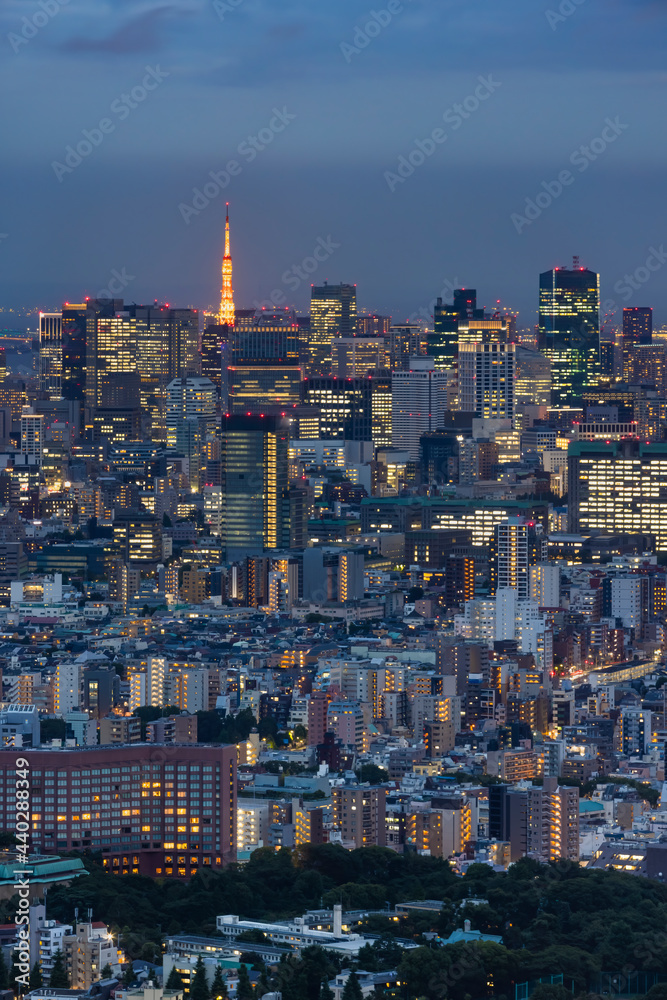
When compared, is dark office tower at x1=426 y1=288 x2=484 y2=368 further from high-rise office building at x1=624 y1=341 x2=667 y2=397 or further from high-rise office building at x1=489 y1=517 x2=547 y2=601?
high-rise office building at x1=489 y1=517 x2=547 y2=601

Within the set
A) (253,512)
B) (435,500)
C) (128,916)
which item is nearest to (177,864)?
(128,916)

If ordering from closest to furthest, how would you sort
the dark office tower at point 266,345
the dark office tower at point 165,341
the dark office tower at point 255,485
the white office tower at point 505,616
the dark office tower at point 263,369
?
the white office tower at point 505,616, the dark office tower at point 255,485, the dark office tower at point 263,369, the dark office tower at point 266,345, the dark office tower at point 165,341

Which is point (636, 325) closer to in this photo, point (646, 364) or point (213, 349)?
point (646, 364)

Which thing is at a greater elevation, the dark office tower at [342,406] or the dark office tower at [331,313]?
the dark office tower at [331,313]

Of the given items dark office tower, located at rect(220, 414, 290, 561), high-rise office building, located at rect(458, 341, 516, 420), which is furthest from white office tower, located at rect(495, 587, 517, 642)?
high-rise office building, located at rect(458, 341, 516, 420)

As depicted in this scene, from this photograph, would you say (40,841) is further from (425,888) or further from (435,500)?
(435,500)

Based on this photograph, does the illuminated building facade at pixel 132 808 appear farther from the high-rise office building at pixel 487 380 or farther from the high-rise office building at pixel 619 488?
the high-rise office building at pixel 487 380

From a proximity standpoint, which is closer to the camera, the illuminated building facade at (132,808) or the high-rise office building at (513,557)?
the illuminated building facade at (132,808)

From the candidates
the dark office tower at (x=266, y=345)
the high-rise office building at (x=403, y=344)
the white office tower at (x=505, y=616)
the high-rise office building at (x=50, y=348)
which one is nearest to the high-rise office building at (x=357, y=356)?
the high-rise office building at (x=403, y=344)
